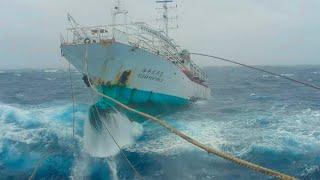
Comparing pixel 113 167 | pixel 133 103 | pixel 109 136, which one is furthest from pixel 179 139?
pixel 113 167

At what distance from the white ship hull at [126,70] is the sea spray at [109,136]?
5.79 feet

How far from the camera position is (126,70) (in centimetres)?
2895

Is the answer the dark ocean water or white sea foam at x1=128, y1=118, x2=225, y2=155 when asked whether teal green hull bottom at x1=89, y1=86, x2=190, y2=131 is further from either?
white sea foam at x1=128, y1=118, x2=225, y2=155

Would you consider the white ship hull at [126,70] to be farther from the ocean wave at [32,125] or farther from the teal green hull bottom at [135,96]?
the ocean wave at [32,125]

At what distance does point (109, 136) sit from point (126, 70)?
5.39 metres

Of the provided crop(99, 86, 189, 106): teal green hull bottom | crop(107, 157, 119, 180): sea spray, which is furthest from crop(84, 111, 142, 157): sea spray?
crop(99, 86, 189, 106): teal green hull bottom

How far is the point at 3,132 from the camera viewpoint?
94.5 feet

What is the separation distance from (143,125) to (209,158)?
985cm

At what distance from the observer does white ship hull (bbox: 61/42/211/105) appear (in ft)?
91.7

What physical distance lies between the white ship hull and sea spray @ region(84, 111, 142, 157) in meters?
1.77

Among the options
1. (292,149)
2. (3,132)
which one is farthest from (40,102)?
(292,149)

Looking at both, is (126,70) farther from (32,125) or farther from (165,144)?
(32,125)

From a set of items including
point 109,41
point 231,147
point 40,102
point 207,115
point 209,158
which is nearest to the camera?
point 209,158

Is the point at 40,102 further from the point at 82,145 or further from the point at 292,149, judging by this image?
the point at 292,149
